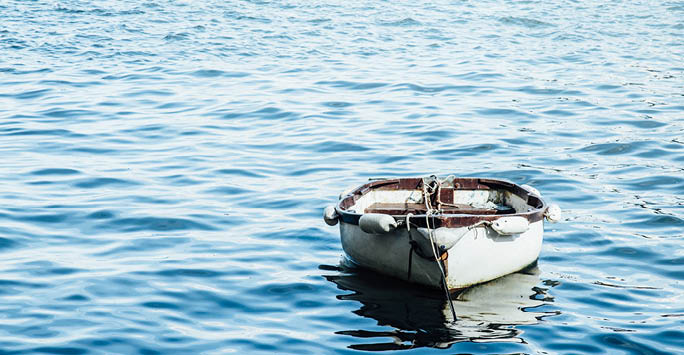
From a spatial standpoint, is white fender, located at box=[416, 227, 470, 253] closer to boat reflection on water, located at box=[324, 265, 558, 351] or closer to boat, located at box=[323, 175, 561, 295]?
boat, located at box=[323, 175, 561, 295]

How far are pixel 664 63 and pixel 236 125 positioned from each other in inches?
455

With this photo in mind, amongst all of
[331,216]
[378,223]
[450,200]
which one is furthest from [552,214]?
[331,216]

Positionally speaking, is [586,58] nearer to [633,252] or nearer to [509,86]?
[509,86]

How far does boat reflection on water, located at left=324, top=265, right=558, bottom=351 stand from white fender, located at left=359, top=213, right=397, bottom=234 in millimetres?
667

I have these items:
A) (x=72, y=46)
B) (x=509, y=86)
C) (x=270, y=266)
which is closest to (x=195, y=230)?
(x=270, y=266)

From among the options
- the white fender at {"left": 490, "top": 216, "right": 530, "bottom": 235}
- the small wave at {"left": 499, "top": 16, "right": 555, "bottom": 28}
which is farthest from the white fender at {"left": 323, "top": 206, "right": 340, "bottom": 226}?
the small wave at {"left": 499, "top": 16, "right": 555, "bottom": 28}

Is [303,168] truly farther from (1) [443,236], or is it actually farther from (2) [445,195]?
(1) [443,236]

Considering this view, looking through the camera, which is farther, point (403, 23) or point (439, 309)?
point (403, 23)

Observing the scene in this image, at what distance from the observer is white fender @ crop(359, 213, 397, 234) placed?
8.71 m

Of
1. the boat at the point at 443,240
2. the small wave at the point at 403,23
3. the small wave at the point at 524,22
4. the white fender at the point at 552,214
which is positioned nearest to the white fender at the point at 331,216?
the boat at the point at 443,240

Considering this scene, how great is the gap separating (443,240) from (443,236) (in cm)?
4

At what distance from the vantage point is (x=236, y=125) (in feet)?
55.8

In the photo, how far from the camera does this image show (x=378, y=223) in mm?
8734

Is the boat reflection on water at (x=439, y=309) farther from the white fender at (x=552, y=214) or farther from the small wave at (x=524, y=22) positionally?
the small wave at (x=524, y=22)
